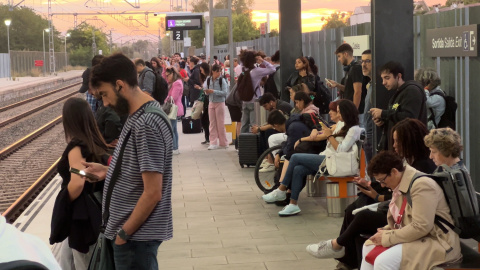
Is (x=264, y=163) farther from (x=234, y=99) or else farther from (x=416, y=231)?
(x=416, y=231)

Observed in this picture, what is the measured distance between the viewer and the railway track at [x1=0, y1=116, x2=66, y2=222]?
1306 cm

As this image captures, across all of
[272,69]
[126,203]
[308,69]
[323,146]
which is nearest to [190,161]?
[272,69]

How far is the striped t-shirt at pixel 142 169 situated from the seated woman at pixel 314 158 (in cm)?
495

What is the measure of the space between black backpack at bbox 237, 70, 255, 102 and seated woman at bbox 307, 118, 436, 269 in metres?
8.16

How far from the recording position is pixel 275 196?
10570 millimetres

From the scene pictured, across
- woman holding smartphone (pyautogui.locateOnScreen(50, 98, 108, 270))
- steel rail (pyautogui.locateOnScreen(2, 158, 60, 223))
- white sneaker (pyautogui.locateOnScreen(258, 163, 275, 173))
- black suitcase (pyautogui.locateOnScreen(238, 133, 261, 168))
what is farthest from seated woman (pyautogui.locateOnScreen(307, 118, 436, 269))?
black suitcase (pyautogui.locateOnScreen(238, 133, 261, 168))

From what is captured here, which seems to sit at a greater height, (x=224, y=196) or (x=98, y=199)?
(x=98, y=199)

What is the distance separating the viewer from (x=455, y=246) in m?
5.57

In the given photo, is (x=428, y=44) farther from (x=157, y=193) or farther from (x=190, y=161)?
(x=157, y=193)

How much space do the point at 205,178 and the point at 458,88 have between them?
4.79 metres

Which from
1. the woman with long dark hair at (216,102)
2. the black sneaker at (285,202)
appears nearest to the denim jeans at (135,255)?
the black sneaker at (285,202)

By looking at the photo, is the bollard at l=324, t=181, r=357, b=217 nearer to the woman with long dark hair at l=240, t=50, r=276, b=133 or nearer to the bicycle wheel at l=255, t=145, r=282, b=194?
the bicycle wheel at l=255, t=145, r=282, b=194

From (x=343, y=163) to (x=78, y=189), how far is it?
13.9 feet

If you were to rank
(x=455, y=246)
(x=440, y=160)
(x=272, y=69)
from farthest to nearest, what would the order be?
1. (x=272, y=69)
2. (x=440, y=160)
3. (x=455, y=246)
